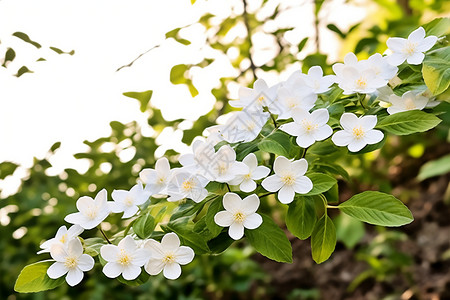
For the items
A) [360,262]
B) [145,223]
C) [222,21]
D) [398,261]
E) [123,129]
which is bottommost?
[360,262]

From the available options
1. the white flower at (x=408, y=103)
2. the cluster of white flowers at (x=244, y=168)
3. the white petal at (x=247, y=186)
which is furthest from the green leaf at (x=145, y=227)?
the white flower at (x=408, y=103)

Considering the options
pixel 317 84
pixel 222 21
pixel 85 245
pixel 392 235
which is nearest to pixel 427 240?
pixel 392 235

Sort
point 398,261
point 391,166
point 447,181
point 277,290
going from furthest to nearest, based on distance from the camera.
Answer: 1. point 391,166
2. point 447,181
3. point 277,290
4. point 398,261

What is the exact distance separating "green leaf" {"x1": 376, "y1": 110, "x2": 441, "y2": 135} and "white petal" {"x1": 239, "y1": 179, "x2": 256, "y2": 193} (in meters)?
0.17

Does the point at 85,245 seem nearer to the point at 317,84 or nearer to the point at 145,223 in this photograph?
the point at 145,223

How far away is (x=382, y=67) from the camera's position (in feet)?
2.15

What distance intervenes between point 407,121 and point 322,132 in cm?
11

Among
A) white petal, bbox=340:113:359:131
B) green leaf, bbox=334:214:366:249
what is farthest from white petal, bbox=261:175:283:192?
green leaf, bbox=334:214:366:249

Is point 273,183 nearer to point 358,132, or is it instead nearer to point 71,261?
point 358,132

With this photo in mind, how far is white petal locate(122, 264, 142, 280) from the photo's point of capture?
1.81ft

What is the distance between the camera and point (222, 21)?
129 centimetres

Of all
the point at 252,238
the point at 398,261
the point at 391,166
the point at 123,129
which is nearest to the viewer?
the point at 252,238

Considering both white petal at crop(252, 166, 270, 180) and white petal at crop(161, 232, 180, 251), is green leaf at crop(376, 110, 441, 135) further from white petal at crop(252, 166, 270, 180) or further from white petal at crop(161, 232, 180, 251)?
white petal at crop(161, 232, 180, 251)

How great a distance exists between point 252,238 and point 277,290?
1.73 metres
